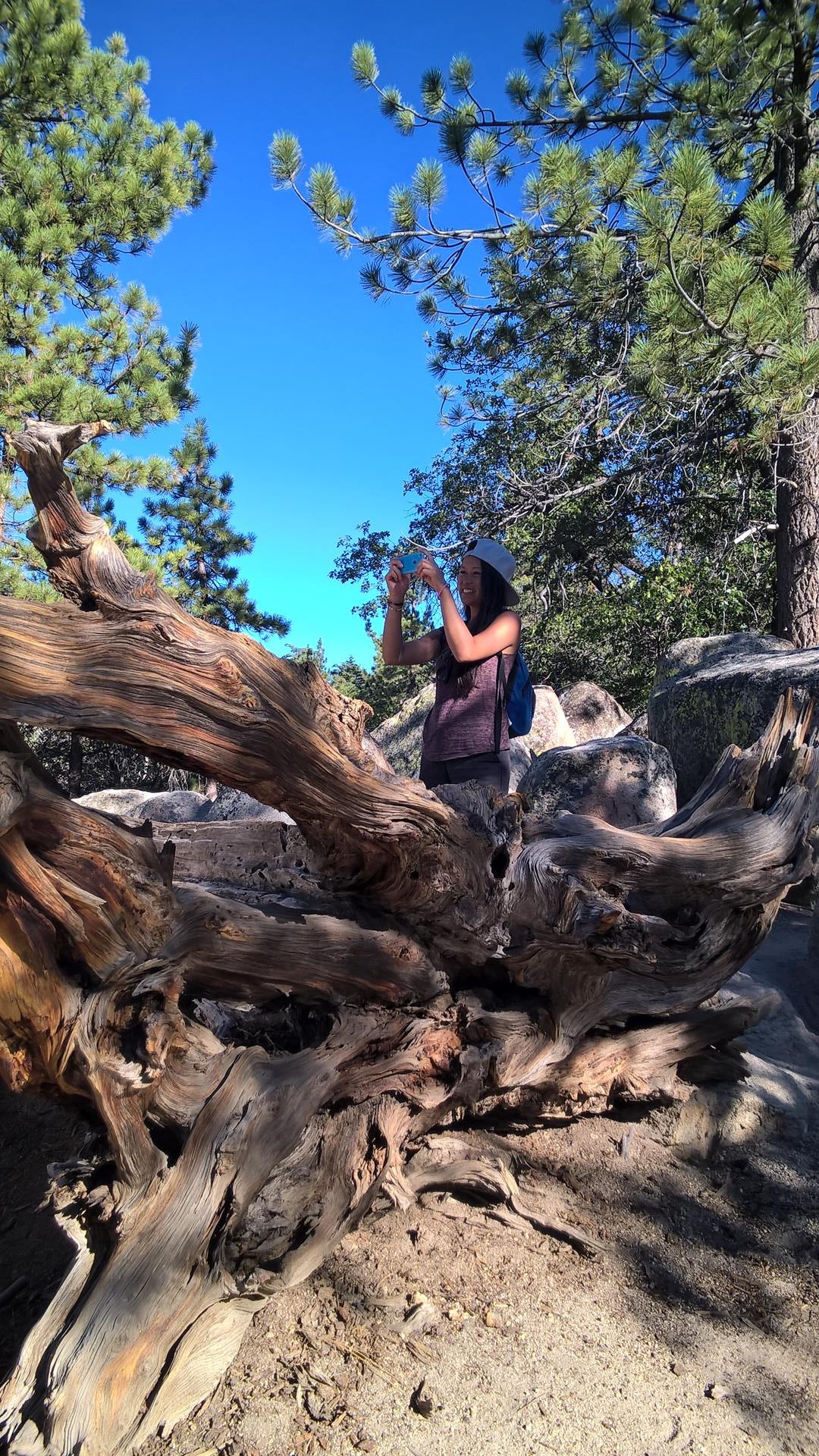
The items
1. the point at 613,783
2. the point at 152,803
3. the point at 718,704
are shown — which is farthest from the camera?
the point at 152,803

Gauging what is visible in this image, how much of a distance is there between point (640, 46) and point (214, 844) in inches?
347

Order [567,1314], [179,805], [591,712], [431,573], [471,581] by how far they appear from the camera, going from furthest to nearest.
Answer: [591,712] → [179,805] → [471,581] → [431,573] → [567,1314]

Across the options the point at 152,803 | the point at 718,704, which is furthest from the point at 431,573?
the point at 152,803

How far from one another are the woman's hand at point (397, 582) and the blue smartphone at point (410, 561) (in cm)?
1

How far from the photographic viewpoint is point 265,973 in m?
2.89

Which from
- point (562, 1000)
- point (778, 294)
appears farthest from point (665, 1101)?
point (778, 294)

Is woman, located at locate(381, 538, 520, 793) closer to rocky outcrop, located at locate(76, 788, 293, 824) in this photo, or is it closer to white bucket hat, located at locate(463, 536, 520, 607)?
white bucket hat, located at locate(463, 536, 520, 607)

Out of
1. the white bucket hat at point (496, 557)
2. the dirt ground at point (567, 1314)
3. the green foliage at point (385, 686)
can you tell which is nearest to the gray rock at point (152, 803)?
the dirt ground at point (567, 1314)

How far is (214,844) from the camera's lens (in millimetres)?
3512

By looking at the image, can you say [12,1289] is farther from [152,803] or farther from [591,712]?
[591,712]

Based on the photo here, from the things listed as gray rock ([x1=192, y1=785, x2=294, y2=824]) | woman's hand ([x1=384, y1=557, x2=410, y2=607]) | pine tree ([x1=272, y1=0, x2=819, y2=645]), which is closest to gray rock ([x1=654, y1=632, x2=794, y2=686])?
pine tree ([x1=272, y1=0, x2=819, y2=645])

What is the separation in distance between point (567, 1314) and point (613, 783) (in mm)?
4254

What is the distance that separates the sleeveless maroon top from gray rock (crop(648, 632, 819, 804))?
3.16 meters

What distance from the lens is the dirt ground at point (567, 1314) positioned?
2.24m
